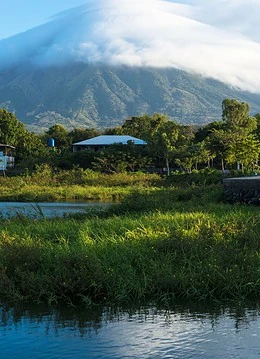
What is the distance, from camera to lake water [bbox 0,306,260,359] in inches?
243

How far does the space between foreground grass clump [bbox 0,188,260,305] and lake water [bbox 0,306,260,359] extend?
0.99ft

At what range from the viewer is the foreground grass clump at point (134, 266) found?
25.6ft

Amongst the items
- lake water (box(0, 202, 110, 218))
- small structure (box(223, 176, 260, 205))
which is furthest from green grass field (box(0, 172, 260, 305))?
→ small structure (box(223, 176, 260, 205))

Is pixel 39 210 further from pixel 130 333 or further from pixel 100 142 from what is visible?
pixel 100 142

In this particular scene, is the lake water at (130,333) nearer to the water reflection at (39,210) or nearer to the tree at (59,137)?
the water reflection at (39,210)

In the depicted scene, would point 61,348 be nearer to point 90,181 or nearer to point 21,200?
point 21,200

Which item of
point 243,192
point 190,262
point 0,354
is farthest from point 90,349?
point 243,192

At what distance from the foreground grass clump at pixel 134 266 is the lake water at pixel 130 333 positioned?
11.9 inches

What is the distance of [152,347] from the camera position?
20.8ft

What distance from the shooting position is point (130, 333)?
6824mm

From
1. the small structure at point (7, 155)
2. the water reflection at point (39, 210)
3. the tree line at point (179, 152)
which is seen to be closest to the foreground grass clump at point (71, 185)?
the tree line at point (179, 152)

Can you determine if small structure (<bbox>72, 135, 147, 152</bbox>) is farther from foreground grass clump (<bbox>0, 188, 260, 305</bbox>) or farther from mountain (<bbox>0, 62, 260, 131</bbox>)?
mountain (<bbox>0, 62, 260, 131</bbox>)

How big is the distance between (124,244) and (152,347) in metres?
2.96

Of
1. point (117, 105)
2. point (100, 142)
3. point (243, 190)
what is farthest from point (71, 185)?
point (117, 105)
